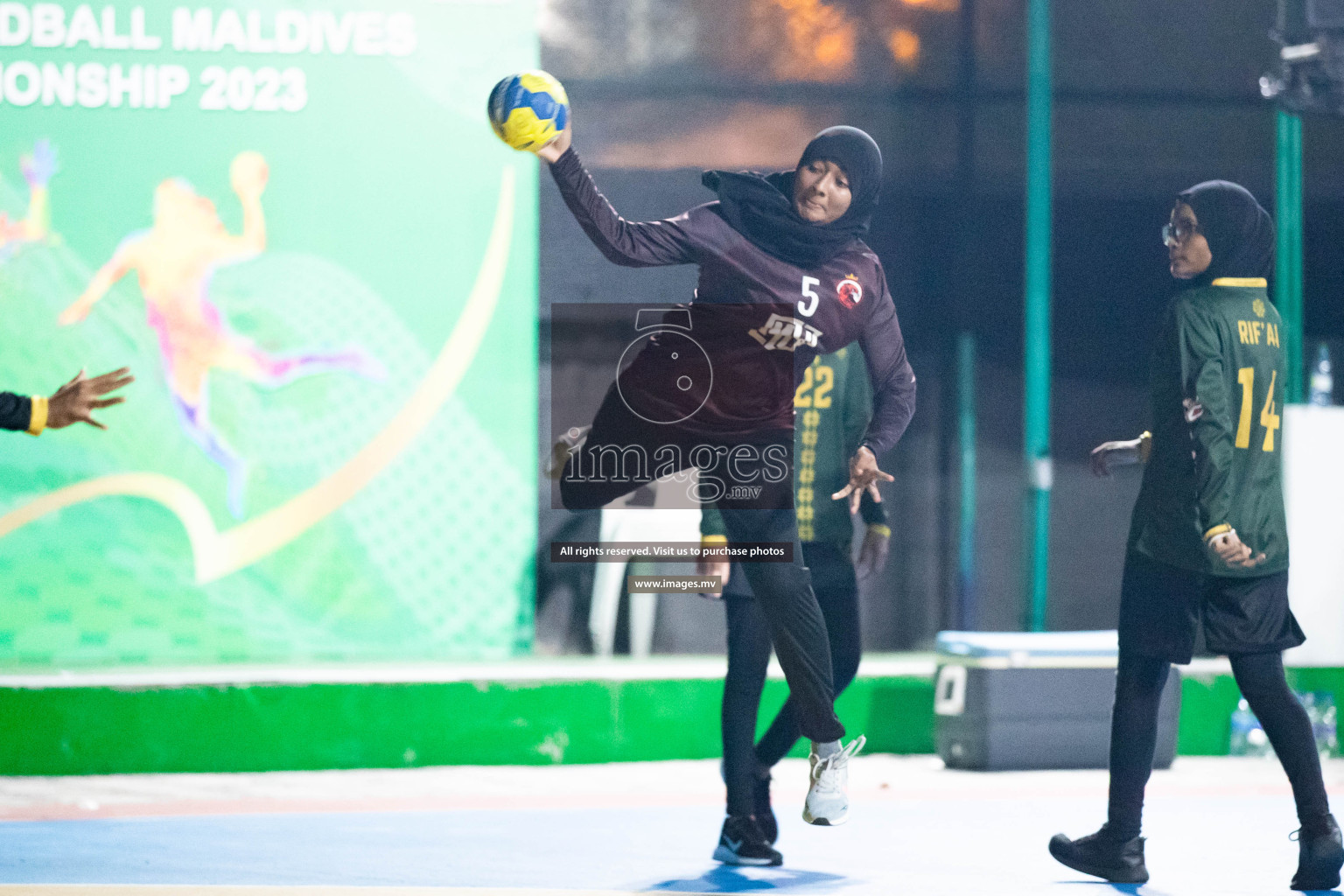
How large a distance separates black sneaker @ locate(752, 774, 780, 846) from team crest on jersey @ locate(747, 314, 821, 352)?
141cm

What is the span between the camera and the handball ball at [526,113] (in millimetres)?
4559

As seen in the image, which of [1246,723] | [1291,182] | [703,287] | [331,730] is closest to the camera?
[703,287]

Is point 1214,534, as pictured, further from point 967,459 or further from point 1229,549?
point 967,459

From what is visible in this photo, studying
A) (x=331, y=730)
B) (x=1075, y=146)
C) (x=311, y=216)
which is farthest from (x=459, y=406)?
(x=1075, y=146)

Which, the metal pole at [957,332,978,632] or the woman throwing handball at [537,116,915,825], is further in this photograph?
the metal pole at [957,332,978,632]

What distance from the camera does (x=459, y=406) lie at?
809 cm

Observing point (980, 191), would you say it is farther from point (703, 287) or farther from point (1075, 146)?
point (703, 287)

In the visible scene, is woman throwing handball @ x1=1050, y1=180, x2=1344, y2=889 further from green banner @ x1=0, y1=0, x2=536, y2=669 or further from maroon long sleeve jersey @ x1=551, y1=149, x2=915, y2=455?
green banner @ x1=0, y1=0, x2=536, y2=669

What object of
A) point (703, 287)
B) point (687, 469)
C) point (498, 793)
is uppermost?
point (703, 287)

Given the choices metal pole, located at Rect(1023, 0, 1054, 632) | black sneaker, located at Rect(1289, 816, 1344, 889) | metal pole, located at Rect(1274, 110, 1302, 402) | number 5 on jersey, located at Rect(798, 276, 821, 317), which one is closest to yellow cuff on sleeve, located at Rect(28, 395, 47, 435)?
number 5 on jersey, located at Rect(798, 276, 821, 317)

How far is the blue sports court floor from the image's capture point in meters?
4.82

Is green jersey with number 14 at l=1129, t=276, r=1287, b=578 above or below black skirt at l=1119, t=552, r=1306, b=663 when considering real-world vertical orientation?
above

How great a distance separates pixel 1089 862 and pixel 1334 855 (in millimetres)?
661

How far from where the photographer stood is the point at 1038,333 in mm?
8172
